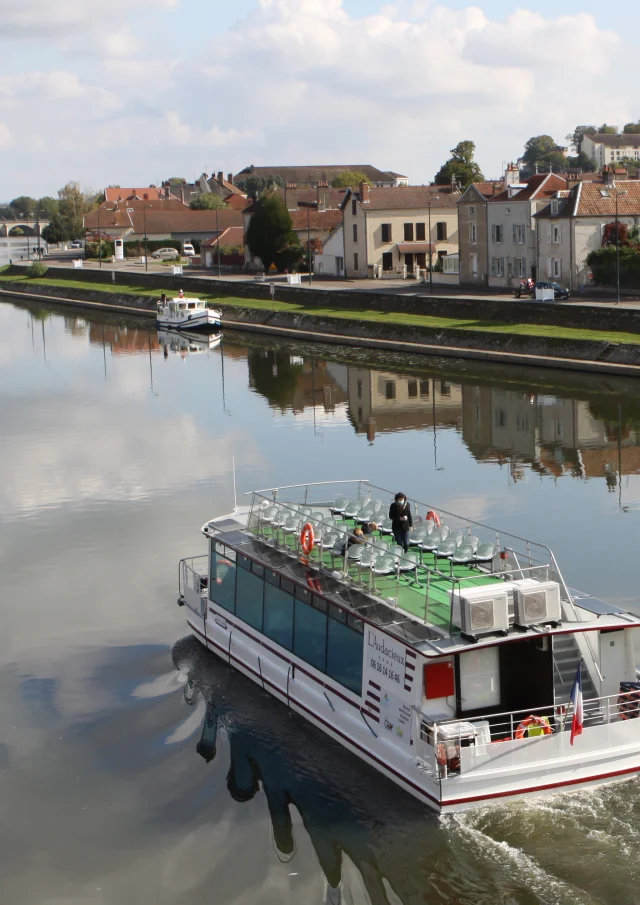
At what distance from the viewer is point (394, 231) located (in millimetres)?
88812

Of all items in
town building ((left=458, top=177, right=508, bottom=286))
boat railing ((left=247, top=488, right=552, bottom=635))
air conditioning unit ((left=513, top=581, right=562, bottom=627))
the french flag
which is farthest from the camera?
town building ((left=458, top=177, right=508, bottom=286))

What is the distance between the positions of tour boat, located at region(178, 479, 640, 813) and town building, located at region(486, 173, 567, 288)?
54150 millimetres

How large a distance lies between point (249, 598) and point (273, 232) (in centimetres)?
7867

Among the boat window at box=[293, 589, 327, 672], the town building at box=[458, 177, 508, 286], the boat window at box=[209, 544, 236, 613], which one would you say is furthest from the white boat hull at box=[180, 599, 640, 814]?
the town building at box=[458, 177, 508, 286]

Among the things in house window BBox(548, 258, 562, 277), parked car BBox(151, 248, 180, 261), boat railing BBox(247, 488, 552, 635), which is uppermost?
parked car BBox(151, 248, 180, 261)

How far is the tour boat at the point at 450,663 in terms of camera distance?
14.7 metres

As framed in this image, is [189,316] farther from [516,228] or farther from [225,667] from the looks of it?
[225,667]

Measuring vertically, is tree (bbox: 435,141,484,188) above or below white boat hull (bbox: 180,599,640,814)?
above

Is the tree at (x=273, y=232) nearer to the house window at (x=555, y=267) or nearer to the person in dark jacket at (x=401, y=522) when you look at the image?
the house window at (x=555, y=267)

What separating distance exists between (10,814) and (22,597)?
26.9ft

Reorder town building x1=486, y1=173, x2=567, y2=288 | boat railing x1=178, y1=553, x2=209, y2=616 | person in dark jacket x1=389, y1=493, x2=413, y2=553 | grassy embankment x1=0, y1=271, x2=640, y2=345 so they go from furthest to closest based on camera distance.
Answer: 1. town building x1=486, y1=173, x2=567, y2=288
2. grassy embankment x1=0, y1=271, x2=640, y2=345
3. boat railing x1=178, y1=553, x2=209, y2=616
4. person in dark jacket x1=389, y1=493, x2=413, y2=553

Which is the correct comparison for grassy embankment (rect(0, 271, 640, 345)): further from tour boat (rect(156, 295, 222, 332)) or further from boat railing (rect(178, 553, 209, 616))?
boat railing (rect(178, 553, 209, 616))

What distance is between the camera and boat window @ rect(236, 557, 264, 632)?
19.1 metres

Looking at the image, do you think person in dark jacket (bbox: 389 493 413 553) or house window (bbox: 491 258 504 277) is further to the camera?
house window (bbox: 491 258 504 277)
